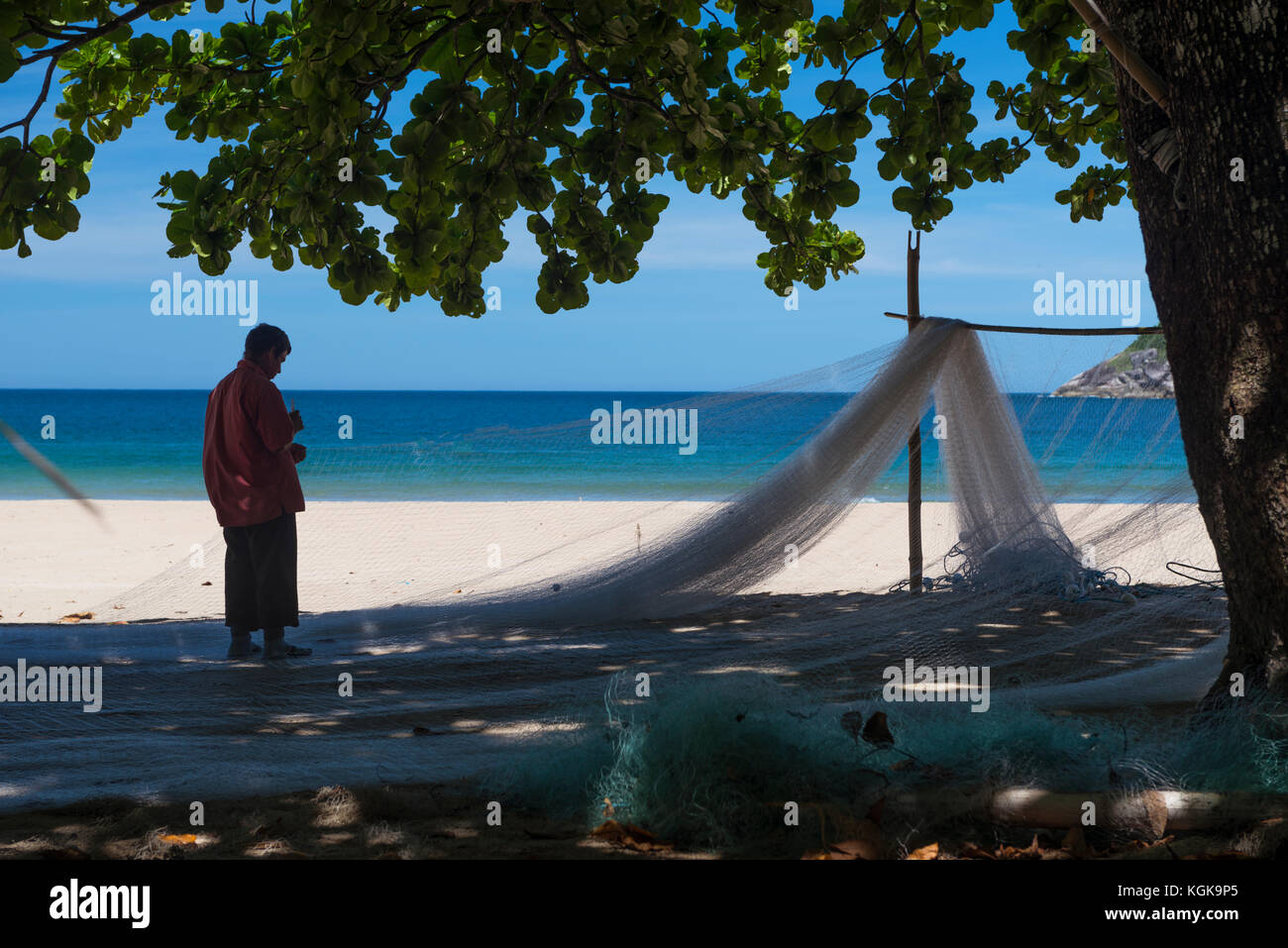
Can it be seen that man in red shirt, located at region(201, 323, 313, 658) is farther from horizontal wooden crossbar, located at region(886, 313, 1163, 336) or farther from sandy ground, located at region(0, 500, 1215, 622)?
horizontal wooden crossbar, located at region(886, 313, 1163, 336)

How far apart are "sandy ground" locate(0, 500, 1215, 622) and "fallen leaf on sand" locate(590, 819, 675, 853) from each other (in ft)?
7.37

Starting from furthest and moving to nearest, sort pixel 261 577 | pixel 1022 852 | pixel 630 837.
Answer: pixel 261 577
pixel 630 837
pixel 1022 852

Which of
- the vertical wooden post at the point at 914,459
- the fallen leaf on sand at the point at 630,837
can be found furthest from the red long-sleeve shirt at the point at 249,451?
the vertical wooden post at the point at 914,459

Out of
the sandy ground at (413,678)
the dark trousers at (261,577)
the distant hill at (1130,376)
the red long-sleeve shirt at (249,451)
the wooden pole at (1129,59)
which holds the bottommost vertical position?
the sandy ground at (413,678)

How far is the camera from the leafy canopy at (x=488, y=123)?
3064 millimetres

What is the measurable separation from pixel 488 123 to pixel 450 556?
109 inches

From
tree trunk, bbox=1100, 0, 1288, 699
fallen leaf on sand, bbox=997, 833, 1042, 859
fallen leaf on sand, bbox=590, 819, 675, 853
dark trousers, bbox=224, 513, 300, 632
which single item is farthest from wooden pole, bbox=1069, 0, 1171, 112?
dark trousers, bbox=224, 513, 300, 632

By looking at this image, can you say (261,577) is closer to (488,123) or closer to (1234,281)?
(488,123)

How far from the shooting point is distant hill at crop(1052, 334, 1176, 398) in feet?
17.5

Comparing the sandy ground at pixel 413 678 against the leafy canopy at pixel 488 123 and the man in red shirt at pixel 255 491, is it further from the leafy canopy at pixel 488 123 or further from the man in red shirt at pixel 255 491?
the leafy canopy at pixel 488 123

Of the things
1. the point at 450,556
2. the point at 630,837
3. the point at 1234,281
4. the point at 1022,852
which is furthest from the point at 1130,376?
the point at 630,837

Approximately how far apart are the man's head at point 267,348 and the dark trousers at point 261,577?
689 millimetres

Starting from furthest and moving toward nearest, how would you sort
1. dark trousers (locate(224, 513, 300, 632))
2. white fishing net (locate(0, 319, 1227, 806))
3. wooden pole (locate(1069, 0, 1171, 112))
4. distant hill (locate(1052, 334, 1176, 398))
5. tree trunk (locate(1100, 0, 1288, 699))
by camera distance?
1. distant hill (locate(1052, 334, 1176, 398))
2. dark trousers (locate(224, 513, 300, 632))
3. white fishing net (locate(0, 319, 1227, 806))
4. wooden pole (locate(1069, 0, 1171, 112))
5. tree trunk (locate(1100, 0, 1288, 699))

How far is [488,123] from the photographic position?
338 centimetres
